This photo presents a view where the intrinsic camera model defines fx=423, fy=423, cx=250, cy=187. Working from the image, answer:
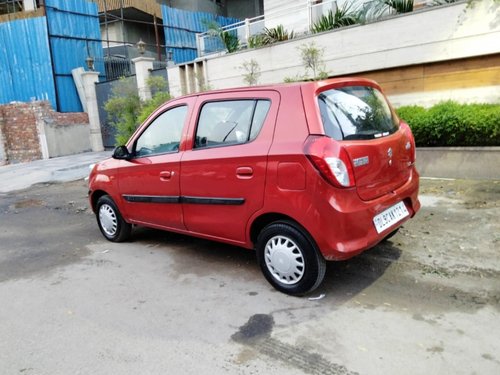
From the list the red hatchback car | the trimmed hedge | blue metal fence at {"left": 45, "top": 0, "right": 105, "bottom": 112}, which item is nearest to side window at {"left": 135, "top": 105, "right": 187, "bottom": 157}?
the red hatchback car

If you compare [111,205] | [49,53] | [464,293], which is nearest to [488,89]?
[464,293]

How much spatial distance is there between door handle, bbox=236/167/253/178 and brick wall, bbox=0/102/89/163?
13.4m

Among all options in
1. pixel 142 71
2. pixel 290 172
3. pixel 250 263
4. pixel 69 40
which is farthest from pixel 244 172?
pixel 69 40

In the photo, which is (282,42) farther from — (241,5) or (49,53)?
(241,5)

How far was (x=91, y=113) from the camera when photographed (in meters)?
16.1

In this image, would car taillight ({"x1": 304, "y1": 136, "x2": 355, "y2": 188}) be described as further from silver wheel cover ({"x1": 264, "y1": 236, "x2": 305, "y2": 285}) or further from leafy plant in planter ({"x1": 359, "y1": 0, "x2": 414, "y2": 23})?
leafy plant in planter ({"x1": 359, "y1": 0, "x2": 414, "y2": 23})

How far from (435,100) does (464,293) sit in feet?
19.9

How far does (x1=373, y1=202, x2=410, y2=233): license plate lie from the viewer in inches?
135

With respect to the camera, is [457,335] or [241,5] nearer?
[457,335]

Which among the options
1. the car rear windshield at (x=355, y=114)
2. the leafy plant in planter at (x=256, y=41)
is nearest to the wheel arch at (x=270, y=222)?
the car rear windshield at (x=355, y=114)

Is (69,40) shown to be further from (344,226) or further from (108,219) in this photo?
(344,226)

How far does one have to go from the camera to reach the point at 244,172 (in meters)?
3.62

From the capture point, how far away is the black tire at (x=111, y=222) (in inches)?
207

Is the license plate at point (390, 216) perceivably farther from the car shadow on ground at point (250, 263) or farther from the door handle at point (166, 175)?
the door handle at point (166, 175)
